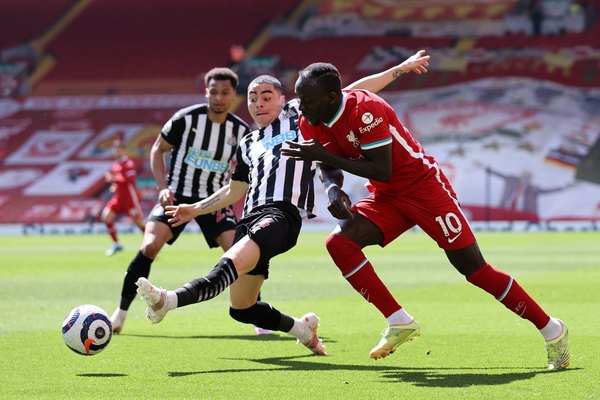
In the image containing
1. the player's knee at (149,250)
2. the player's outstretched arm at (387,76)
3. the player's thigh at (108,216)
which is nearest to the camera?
the player's outstretched arm at (387,76)

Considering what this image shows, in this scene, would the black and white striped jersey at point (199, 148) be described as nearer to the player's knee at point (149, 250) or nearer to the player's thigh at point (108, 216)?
the player's knee at point (149, 250)

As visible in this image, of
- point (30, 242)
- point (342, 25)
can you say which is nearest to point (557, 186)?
point (342, 25)

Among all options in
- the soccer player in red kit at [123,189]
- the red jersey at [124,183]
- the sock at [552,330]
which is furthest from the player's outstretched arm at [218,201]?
the red jersey at [124,183]

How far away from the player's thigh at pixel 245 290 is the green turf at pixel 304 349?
1.28 ft

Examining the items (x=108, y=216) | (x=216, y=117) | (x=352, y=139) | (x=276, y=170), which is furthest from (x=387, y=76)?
(x=108, y=216)

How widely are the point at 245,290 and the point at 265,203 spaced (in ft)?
2.17

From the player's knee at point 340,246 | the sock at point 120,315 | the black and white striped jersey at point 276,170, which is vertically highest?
the black and white striped jersey at point 276,170

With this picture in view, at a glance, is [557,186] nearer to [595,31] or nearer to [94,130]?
[595,31]

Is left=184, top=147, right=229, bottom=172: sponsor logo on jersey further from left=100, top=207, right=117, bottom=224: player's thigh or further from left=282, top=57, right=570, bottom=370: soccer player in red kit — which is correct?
left=100, top=207, right=117, bottom=224: player's thigh

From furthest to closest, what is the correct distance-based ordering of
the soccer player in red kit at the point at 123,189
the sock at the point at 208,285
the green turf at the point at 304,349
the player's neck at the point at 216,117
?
the soccer player in red kit at the point at 123,189 → the player's neck at the point at 216,117 → the sock at the point at 208,285 → the green turf at the point at 304,349

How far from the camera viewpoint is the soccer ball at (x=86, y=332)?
661cm

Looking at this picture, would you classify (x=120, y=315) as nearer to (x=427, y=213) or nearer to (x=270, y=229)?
(x=270, y=229)

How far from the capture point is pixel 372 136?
619 centimetres

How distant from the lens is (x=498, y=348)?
25.0 feet
